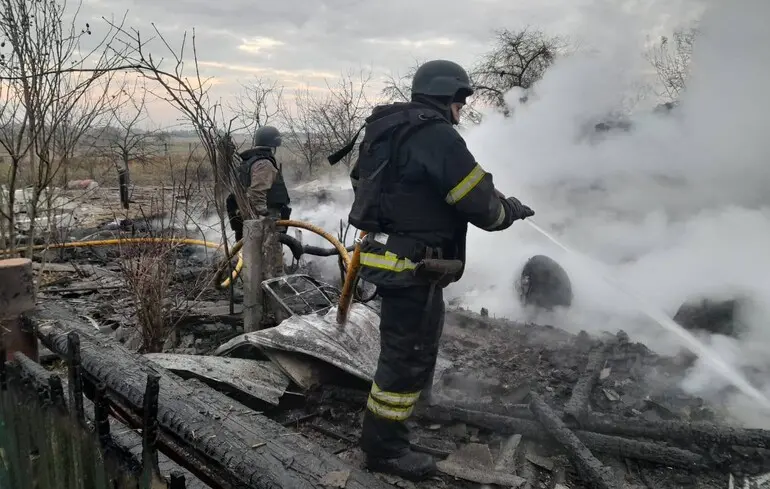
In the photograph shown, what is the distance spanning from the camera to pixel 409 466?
3.00 meters

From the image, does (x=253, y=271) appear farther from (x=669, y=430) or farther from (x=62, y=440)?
(x=669, y=430)

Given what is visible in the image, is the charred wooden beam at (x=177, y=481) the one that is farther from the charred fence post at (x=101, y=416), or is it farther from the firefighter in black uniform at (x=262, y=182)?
the firefighter in black uniform at (x=262, y=182)

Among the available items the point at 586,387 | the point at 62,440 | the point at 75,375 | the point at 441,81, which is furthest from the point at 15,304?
the point at 586,387

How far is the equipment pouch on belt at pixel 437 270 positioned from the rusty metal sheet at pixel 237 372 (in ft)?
4.54

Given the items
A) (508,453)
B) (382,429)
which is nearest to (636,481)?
(508,453)

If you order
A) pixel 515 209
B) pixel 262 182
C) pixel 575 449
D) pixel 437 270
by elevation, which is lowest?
pixel 575 449

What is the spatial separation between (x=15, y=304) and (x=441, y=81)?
243 centimetres

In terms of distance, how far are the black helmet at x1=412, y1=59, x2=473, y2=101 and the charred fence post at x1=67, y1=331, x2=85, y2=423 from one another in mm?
2176

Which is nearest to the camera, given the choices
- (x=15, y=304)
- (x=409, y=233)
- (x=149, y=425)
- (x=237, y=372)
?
(x=149, y=425)

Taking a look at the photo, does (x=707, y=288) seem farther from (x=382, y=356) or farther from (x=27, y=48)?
(x=27, y=48)

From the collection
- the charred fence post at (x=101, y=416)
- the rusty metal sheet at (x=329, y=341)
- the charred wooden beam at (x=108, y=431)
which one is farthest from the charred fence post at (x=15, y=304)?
the rusty metal sheet at (x=329, y=341)

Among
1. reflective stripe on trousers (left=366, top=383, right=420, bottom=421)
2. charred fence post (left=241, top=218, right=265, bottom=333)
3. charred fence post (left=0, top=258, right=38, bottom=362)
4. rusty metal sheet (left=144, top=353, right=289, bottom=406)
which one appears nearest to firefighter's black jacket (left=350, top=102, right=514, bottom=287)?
reflective stripe on trousers (left=366, top=383, right=420, bottom=421)

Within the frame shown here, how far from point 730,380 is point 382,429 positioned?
2.90 metres

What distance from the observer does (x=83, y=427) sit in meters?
1.98
